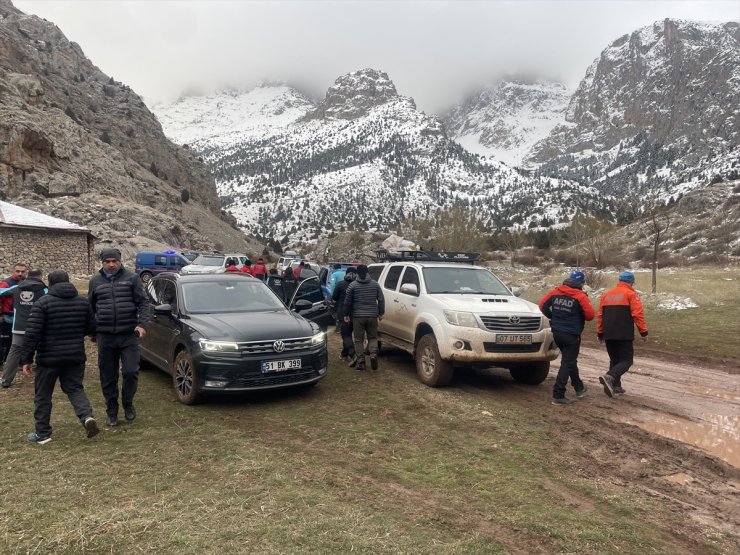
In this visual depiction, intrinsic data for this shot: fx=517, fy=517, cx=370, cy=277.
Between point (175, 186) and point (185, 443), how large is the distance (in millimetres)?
79798

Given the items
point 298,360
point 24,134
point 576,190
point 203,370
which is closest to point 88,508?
point 203,370

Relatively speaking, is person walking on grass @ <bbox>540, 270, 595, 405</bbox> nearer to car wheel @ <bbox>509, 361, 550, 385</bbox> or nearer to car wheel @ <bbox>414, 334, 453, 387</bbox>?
car wheel @ <bbox>509, 361, 550, 385</bbox>

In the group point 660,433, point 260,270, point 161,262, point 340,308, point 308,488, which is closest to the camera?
point 308,488

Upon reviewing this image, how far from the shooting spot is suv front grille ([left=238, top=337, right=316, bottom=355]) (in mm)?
6379

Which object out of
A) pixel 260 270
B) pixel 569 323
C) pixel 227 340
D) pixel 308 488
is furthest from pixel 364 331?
pixel 260 270

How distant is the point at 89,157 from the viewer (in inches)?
2159

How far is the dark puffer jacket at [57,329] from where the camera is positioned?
4.96 m

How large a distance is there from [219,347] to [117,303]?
1.28 meters

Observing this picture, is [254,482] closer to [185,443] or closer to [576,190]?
[185,443]

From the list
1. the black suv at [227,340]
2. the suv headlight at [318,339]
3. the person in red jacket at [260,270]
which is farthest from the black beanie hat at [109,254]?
the person in red jacket at [260,270]

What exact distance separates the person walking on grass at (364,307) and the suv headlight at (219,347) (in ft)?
8.77

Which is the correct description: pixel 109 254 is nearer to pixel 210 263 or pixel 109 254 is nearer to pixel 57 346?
pixel 57 346

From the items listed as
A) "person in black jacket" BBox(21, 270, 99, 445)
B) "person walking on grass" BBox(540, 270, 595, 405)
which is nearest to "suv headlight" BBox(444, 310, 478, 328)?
"person walking on grass" BBox(540, 270, 595, 405)

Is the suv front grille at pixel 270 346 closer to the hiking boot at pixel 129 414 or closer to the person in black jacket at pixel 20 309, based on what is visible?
the hiking boot at pixel 129 414
